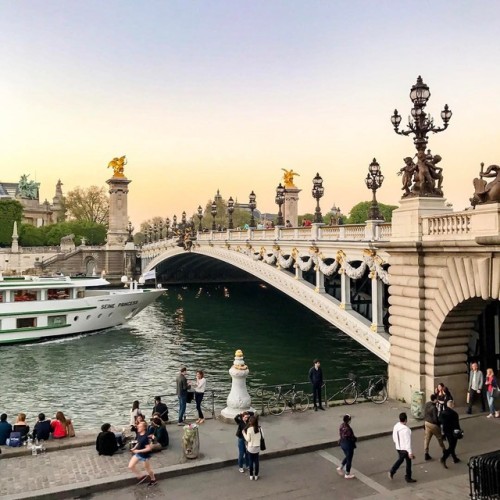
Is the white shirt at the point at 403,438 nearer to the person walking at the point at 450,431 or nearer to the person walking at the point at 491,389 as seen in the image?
the person walking at the point at 450,431

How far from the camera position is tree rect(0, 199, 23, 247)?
107688 millimetres

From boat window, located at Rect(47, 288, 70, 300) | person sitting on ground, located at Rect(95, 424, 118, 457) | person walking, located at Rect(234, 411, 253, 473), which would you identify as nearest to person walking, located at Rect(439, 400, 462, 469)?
person walking, located at Rect(234, 411, 253, 473)

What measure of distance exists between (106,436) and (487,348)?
40.3ft

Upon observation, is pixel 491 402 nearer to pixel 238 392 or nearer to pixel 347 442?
pixel 347 442

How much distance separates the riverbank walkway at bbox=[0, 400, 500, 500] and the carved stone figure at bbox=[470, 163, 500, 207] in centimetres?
621

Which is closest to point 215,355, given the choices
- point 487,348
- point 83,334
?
point 83,334

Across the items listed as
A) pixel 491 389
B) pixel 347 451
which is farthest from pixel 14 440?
pixel 491 389

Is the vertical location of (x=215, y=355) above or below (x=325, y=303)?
below

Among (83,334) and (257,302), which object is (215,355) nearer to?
(83,334)

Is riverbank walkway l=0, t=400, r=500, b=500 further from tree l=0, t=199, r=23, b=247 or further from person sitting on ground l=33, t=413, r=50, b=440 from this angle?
tree l=0, t=199, r=23, b=247

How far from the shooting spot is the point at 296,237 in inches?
1266

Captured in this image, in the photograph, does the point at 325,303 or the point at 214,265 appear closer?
the point at 325,303

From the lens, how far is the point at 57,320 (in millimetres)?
39500

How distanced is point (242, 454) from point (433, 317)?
752 cm
